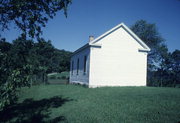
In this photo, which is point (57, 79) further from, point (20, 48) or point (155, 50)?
point (20, 48)

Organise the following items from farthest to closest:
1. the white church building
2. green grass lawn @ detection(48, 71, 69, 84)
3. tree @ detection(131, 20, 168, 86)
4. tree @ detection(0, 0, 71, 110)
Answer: tree @ detection(131, 20, 168, 86)
green grass lawn @ detection(48, 71, 69, 84)
the white church building
tree @ detection(0, 0, 71, 110)

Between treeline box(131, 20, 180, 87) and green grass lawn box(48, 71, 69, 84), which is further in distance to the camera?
treeline box(131, 20, 180, 87)

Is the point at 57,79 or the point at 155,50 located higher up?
the point at 155,50

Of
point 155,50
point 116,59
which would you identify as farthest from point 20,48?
point 155,50

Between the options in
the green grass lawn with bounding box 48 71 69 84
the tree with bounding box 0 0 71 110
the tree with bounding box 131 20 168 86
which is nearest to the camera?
the tree with bounding box 0 0 71 110

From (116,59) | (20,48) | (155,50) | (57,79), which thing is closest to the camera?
(20,48)

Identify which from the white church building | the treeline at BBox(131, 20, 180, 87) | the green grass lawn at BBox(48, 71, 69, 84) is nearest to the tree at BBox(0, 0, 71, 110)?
the white church building

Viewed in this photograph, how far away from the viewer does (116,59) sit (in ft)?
55.0

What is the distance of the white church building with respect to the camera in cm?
1620

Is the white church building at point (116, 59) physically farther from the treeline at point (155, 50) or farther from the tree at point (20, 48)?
the treeline at point (155, 50)

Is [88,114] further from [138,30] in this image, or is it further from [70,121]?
[138,30]

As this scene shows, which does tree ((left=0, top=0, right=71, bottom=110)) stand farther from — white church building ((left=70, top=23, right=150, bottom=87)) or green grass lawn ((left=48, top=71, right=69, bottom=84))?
green grass lawn ((left=48, top=71, right=69, bottom=84))

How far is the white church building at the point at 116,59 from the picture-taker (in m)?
16.2

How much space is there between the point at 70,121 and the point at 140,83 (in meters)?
13.3
